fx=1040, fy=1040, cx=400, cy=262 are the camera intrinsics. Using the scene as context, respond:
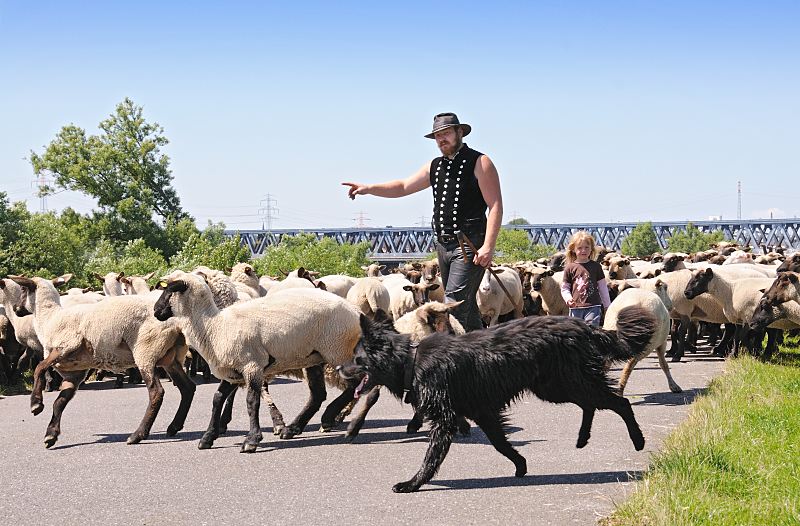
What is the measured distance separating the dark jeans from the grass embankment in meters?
2.01

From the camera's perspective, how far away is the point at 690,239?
13788 centimetres

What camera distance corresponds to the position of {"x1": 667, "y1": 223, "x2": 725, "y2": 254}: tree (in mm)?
133625

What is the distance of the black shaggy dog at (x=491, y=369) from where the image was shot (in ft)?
23.7

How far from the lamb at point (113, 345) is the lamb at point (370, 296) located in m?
7.80

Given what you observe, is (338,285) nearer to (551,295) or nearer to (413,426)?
(551,295)

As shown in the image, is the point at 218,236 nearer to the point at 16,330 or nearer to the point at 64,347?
the point at 16,330

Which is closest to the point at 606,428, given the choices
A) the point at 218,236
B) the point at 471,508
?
the point at 471,508

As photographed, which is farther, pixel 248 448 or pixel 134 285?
pixel 134 285

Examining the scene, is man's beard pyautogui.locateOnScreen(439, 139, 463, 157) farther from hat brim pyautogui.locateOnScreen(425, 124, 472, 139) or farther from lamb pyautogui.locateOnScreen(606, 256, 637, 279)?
lamb pyautogui.locateOnScreen(606, 256, 637, 279)

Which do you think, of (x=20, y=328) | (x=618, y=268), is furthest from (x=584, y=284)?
(x=618, y=268)

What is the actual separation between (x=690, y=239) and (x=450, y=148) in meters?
135

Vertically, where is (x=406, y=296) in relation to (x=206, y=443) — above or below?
above

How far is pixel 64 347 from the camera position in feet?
35.2

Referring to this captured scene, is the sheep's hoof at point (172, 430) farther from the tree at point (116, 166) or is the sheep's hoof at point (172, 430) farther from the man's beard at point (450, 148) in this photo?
the tree at point (116, 166)
